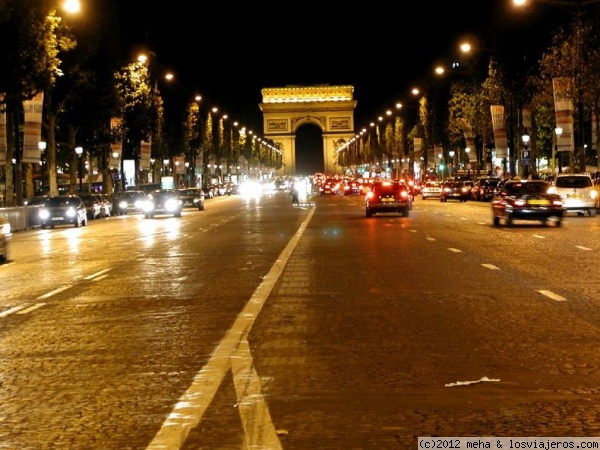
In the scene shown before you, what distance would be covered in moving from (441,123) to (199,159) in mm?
28701

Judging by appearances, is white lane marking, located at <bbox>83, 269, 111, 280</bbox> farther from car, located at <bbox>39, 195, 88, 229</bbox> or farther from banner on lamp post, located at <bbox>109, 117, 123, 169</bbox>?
banner on lamp post, located at <bbox>109, 117, 123, 169</bbox>

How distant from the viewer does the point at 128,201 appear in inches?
2763

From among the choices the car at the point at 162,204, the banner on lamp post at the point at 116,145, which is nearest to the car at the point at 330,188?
the banner on lamp post at the point at 116,145

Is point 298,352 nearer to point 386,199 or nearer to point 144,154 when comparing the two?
point 386,199

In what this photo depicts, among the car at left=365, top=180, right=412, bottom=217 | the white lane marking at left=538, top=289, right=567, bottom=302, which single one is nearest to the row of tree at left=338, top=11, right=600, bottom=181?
the car at left=365, top=180, right=412, bottom=217

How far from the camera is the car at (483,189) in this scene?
2972 inches

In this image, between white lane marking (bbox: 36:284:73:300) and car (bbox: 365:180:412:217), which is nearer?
white lane marking (bbox: 36:284:73:300)

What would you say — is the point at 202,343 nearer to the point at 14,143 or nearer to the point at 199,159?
the point at 14,143

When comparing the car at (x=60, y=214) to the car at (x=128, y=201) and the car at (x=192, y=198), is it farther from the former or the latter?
the car at (x=192, y=198)

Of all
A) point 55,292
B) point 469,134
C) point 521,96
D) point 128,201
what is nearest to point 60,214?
point 128,201

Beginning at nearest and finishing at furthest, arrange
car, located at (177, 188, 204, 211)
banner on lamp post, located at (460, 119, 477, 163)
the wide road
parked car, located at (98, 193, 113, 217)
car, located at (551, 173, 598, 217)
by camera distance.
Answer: the wide road, car, located at (551, 173, 598, 217), parked car, located at (98, 193, 113, 217), car, located at (177, 188, 204, 211), banner on lamp post, located at (460, 119, 477, 163)

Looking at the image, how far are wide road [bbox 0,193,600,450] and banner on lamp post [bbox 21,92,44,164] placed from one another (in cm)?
2899

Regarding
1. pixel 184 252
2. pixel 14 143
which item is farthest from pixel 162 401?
pixel 14 143

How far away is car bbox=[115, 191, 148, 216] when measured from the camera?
228ft
